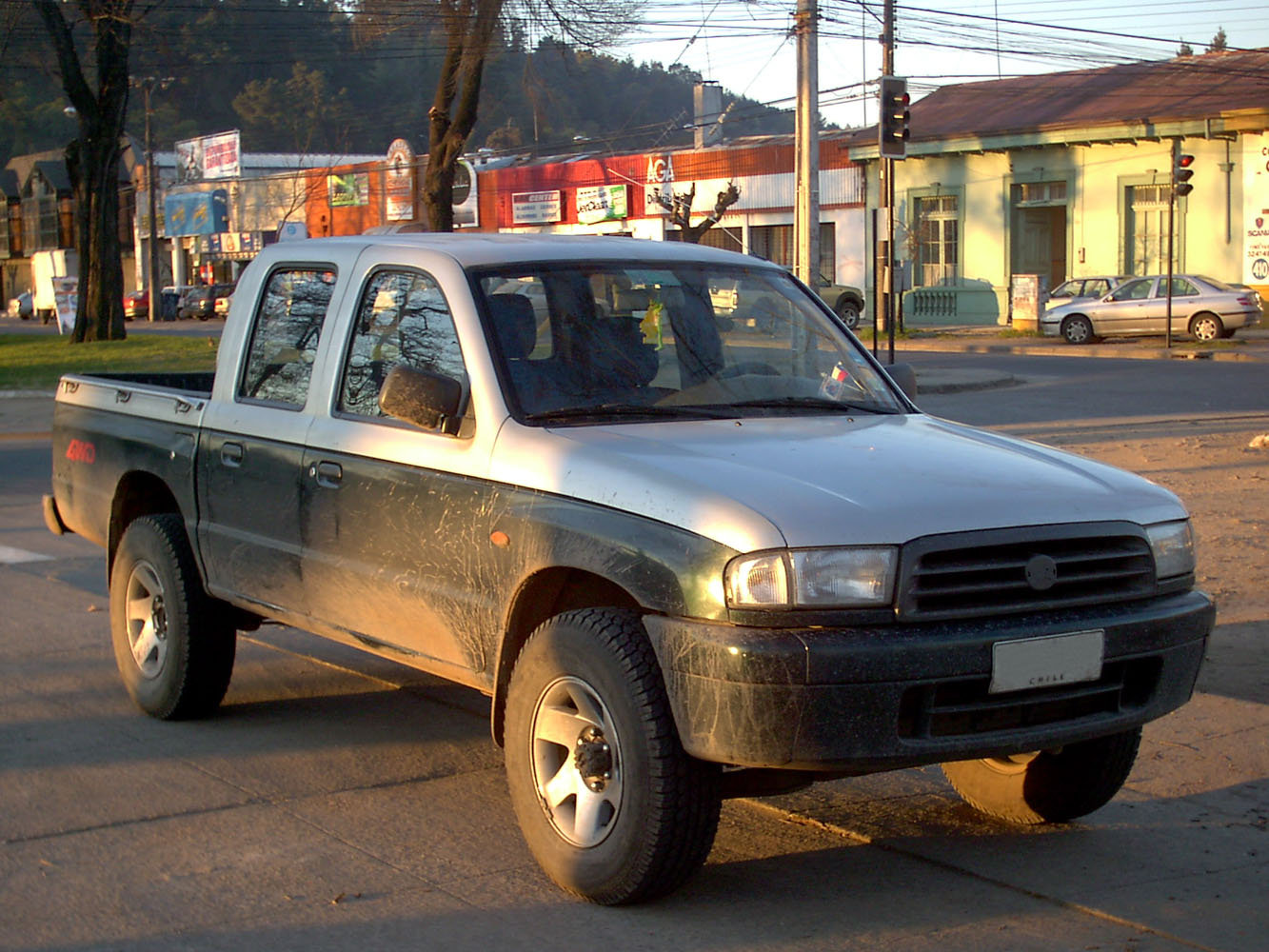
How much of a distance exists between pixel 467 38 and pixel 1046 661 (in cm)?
2648

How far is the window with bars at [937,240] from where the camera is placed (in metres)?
44.3

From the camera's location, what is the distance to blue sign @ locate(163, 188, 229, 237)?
73438 millimetres

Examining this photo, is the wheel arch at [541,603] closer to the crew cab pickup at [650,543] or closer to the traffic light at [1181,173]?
the crew cab pickup at [650,543]

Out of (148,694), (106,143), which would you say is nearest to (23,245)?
(106,143)

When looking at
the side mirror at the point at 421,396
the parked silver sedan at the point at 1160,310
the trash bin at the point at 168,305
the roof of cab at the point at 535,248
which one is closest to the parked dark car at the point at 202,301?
the trash bin at the point at 168,305

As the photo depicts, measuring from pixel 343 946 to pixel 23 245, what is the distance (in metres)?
101

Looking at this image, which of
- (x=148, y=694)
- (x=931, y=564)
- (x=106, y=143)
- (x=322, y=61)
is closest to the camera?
(x=931, y=564)

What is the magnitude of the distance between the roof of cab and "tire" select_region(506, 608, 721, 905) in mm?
1406

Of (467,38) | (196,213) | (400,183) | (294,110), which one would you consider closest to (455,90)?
(467,38)

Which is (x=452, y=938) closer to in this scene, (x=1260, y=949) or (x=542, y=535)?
(x=542, y=535)

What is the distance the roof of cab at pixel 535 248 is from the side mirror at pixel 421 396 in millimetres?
537

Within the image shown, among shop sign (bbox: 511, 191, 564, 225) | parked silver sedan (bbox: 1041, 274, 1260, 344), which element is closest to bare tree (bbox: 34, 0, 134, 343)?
parked silver sedan (bbox: 1041, 274, 1260, 344)

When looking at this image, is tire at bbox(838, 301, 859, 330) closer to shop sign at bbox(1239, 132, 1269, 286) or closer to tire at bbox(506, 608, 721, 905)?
shop sign at bbox(1239, 132, 1269, 286)

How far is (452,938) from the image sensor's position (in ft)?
13.4
